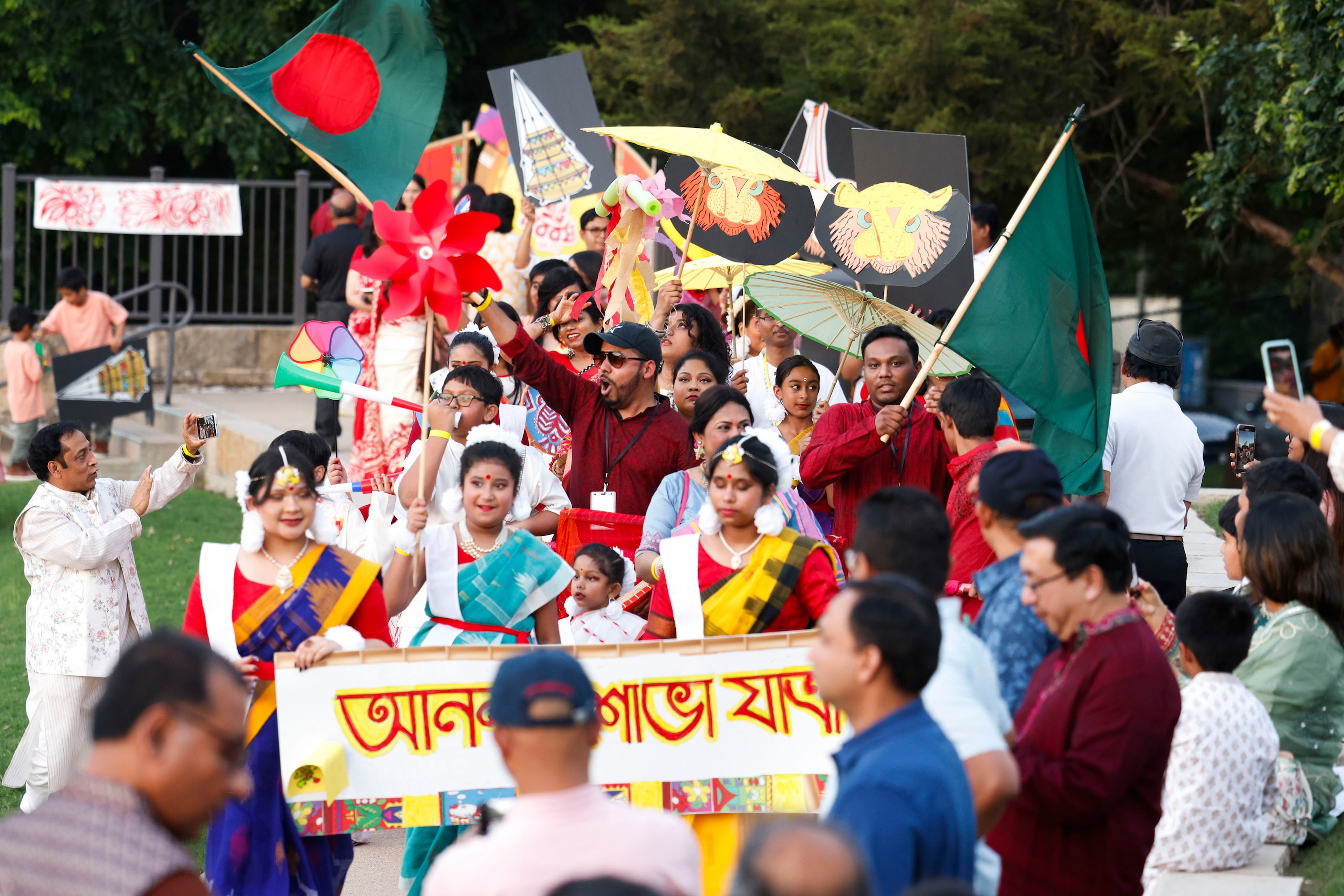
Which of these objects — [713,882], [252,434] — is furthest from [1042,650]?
[252,434]

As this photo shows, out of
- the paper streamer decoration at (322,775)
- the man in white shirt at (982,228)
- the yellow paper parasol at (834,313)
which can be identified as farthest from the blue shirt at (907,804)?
the man in white shirt at (982,228)

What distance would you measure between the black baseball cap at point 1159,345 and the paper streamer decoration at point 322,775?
350 centimetres

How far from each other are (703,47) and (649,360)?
986cm

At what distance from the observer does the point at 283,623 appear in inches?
170

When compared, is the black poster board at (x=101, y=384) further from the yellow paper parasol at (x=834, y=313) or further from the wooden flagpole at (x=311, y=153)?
the yellow paper parasol at (x=834, y=313)

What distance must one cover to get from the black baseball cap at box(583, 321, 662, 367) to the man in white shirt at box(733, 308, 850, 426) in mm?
943

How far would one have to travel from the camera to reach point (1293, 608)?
4.77 meters

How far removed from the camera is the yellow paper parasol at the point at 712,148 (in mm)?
5938

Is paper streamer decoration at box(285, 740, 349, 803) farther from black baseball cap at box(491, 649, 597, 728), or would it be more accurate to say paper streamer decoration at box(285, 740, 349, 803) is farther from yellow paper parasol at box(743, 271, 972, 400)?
yellow paper parasol at box(743, 271, 972, 400)

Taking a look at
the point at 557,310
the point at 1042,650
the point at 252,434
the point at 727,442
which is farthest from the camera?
the point at 252,434

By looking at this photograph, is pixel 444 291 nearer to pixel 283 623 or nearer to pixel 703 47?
pixel 283 623

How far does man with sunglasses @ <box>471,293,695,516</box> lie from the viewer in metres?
5.52

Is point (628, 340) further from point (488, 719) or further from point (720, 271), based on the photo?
point (720, 271)

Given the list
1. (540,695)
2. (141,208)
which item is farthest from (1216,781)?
(141,208)
